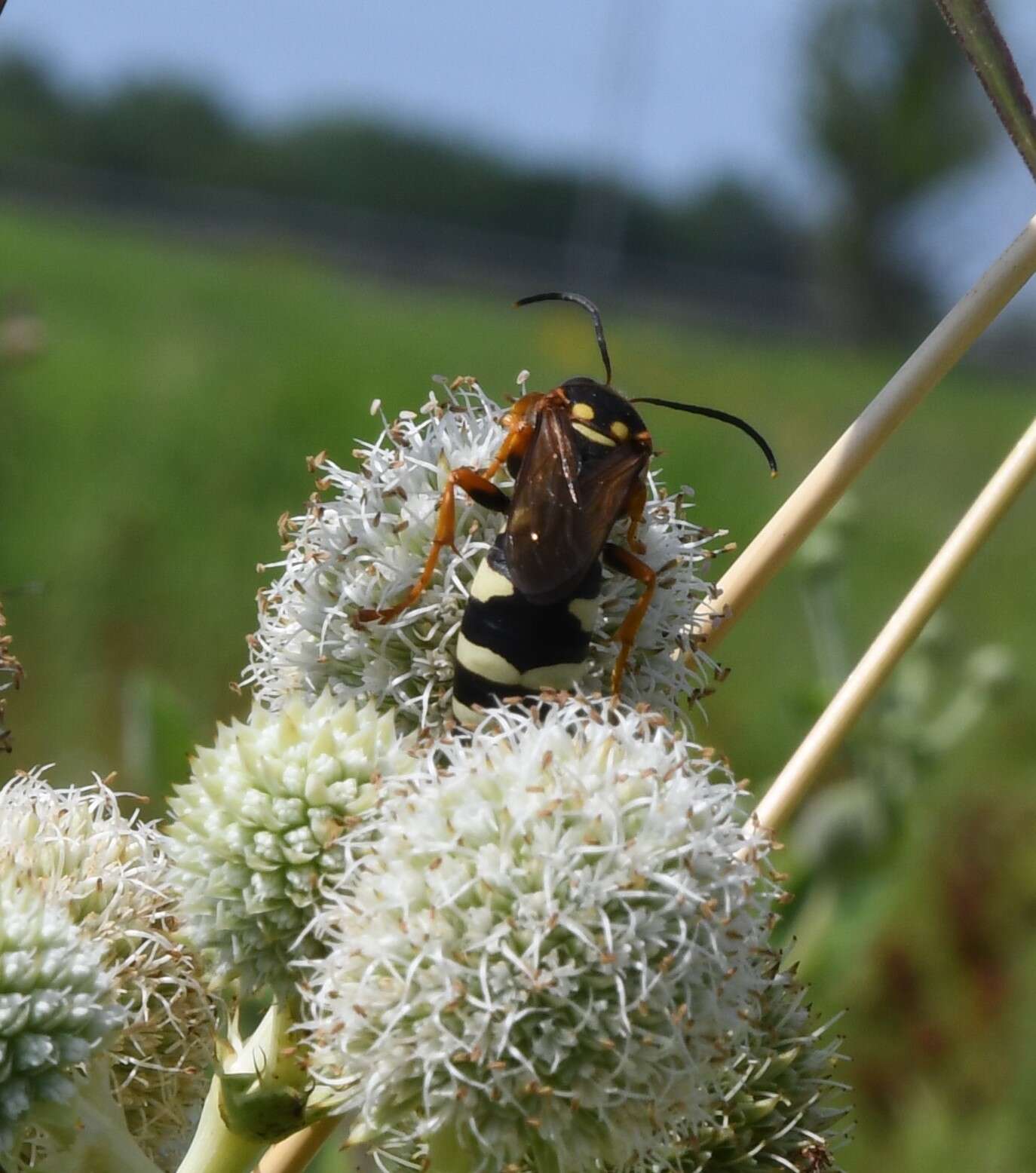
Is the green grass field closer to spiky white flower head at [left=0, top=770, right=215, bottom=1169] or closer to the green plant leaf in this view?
spiky white flower head at [left=0, top=770, right=215, bottom=1169]

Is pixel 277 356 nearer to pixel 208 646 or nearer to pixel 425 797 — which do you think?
pixel 208 646

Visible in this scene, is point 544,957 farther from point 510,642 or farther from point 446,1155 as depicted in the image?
point 510,642

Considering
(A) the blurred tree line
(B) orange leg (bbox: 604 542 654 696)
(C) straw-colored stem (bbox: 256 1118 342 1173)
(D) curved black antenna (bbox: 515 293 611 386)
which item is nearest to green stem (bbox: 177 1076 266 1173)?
(C) straw-colored stem (bbox: 256 1118 342 1173)

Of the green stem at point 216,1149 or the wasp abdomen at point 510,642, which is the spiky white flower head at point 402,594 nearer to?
the wasp abdomen at point 510,642

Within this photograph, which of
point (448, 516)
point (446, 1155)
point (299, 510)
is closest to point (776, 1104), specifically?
Result: point (446, 1155)

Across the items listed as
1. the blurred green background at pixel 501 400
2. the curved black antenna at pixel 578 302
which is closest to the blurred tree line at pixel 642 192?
the blurred green background at pixel 501 400

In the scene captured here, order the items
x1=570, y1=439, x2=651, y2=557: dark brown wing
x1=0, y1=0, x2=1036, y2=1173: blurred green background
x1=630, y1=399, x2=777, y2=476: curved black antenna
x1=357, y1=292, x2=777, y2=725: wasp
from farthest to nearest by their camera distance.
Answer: x1=0, y1=0, x2=1036, y2=1173: blurred green background
x1=630, y1=399, x2=777, y2=476: curved black antenna
x1=570, y1=439, x2=651, y2=557: dark brown wing
x1=357, y1=292, x2=777, y2=725: wasp
